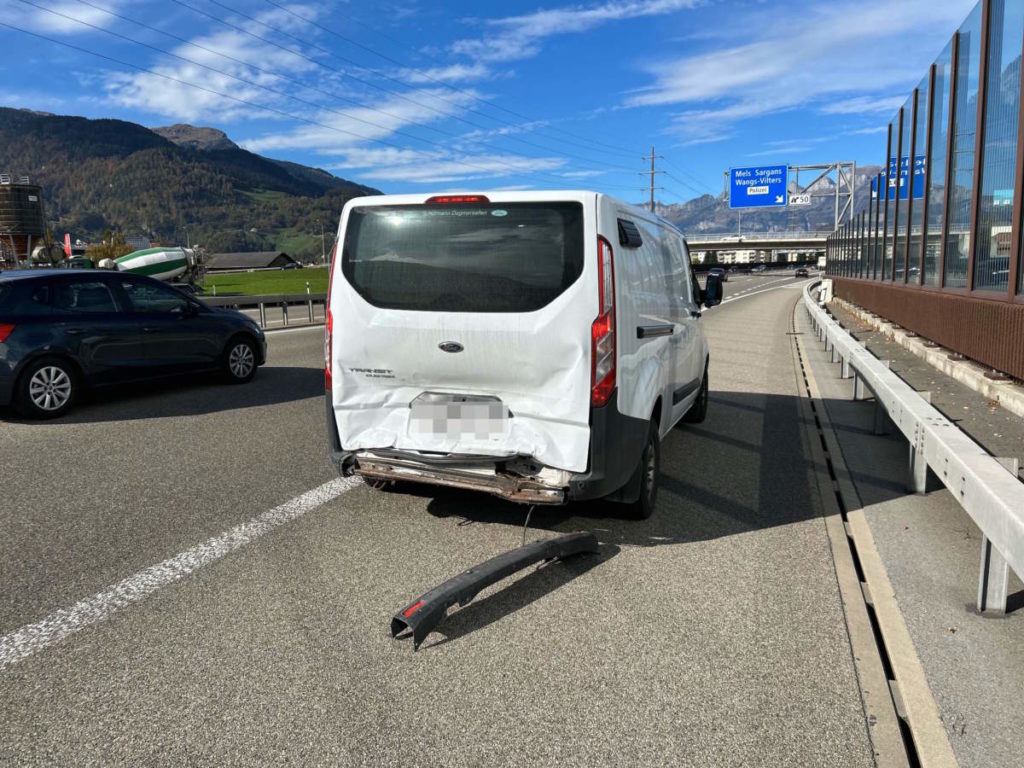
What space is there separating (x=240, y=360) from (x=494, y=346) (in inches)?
279

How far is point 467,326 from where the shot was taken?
4.41m

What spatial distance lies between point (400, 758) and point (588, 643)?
1074 millimetres

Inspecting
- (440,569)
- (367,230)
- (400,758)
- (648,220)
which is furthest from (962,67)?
(400,758)

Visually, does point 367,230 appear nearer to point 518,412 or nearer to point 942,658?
point 518,412

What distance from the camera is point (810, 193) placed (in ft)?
200

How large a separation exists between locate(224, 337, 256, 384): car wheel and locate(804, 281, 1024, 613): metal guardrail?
7.82 meters

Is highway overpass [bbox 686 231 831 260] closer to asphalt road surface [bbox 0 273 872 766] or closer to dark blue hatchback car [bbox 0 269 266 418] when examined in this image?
dark blue hatchback car [bbox 0 269 266 418]

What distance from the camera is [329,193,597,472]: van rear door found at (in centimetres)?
428

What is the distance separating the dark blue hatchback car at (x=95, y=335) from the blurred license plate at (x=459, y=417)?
5.52 metres

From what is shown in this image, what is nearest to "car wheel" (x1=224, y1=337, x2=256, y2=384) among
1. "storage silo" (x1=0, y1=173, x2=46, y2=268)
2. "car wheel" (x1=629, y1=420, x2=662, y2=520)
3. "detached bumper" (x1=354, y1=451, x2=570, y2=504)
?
"detached bumper" (x1=354, y1=451, x2=570, y2=504)

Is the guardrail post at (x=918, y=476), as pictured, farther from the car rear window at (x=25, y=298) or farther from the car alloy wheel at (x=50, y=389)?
the car rear window at (x=25, y=298)

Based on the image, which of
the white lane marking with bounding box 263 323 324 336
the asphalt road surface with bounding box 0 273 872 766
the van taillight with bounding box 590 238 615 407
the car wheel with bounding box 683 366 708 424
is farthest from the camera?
the white lane marking with bounding box 263 323 324 336

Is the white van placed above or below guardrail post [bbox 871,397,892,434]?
above

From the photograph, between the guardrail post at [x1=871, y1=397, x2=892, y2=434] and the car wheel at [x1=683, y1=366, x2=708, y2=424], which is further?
the car wheel at [x1=683, y1=366, x2=708, y2=424]
